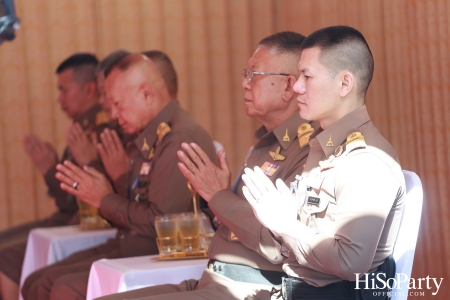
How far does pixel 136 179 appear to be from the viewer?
3.00 metres

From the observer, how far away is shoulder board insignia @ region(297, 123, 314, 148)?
212 centimetres

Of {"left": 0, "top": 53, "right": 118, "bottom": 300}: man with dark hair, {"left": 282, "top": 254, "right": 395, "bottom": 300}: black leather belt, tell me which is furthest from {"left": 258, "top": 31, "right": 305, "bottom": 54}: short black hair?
{"left": 0, "top": 53, "right": 118, "bottom": 300}: man with dark hair

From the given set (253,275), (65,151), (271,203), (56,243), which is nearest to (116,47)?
(65,151)

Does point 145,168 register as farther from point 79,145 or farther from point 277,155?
point 79,145

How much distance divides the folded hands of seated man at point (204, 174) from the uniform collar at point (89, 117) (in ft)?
6.78

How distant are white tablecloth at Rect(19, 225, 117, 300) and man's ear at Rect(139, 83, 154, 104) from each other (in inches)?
29.3

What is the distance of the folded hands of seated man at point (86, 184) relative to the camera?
290 cm

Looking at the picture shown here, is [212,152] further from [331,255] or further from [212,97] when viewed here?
[212,97]

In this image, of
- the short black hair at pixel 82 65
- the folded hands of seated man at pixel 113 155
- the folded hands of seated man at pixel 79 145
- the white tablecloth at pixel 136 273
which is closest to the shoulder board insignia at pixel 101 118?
the folded hands of seated man at pixel 79 145

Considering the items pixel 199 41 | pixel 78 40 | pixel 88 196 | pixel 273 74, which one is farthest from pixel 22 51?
pixel 273 74

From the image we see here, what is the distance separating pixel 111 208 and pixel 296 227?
1.40 meters

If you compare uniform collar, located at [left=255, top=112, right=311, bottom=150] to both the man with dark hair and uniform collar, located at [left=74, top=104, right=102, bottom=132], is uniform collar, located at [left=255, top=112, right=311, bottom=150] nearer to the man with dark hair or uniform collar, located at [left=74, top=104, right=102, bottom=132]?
the man with dark hair

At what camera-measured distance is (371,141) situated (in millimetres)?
1675

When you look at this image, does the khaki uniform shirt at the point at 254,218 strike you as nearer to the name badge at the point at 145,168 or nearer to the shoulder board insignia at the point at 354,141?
the shoulder board insignia at the point at 354,141
